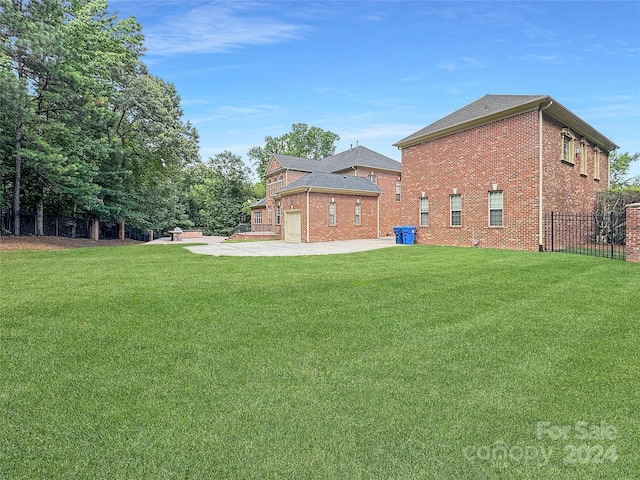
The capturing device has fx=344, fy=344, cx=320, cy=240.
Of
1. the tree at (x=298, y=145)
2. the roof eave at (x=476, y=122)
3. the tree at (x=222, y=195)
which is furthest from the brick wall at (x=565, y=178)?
the tree at (x=298, y=145)

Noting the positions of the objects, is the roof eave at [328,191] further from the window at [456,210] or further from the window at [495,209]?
the window at [495,209]

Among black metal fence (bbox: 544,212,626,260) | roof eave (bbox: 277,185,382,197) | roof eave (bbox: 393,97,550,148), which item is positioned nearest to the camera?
roof eave (bbox: 393,97,550,148)

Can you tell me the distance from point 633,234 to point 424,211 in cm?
894

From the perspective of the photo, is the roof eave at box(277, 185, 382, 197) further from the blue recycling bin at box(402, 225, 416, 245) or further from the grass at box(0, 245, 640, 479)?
the grass at box(0, 245, 640, 479)

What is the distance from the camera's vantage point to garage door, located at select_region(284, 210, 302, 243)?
2112 cm

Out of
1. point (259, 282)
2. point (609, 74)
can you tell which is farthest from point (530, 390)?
point (609, 74)

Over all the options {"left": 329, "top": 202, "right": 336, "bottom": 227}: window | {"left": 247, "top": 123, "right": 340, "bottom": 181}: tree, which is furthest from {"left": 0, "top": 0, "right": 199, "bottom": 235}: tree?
{"left": 247, "top": 123, "right": 340, "bottom": 181}: tree

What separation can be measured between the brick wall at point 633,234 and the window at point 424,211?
8.48 m

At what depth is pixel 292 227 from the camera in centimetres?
2178

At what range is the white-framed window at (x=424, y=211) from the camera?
17.8 metres

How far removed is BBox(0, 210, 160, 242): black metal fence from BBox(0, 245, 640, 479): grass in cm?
1706

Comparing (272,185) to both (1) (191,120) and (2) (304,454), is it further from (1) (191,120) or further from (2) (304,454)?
(2) (304,454)

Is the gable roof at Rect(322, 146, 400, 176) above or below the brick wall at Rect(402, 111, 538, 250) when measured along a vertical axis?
above

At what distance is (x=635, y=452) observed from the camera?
206cm
